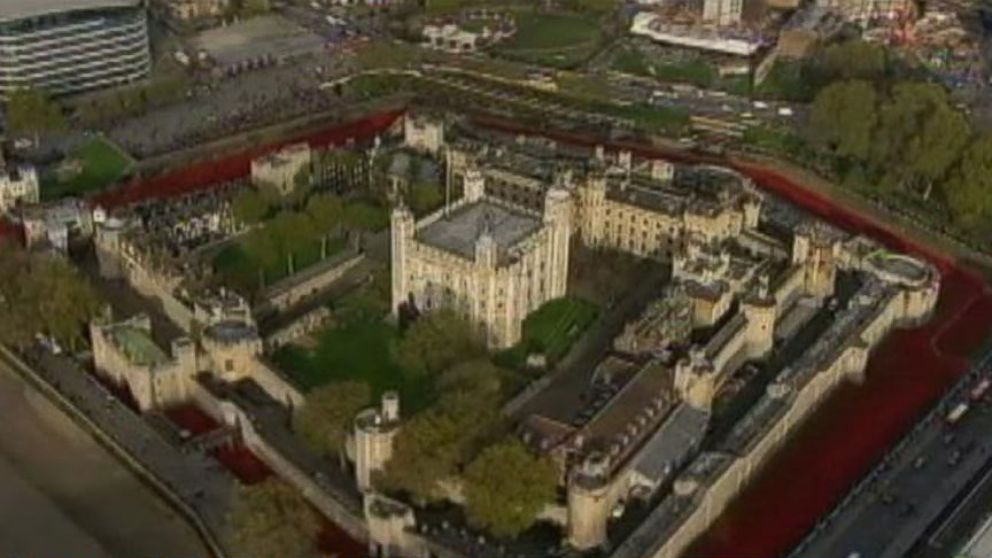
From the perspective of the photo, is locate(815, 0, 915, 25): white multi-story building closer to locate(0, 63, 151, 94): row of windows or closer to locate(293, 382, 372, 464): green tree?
locate(0, 63, 151, 94): row of windows

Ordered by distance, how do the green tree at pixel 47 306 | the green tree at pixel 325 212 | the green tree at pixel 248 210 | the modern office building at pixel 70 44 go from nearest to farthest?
1. the green tree at pixel 47 306
2. the green tree at pixel 325 212
3. the green tree at pixel 248 210
4. the modern office building at pixel 70 44

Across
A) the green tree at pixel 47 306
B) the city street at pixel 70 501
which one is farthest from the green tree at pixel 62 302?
the city street at pixel 70 501

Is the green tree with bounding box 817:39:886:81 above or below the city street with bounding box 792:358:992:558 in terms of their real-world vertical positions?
above

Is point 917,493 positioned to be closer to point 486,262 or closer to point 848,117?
point 486,262

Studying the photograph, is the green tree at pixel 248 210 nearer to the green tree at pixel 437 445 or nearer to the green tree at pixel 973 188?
the green tree at pixel 437 445

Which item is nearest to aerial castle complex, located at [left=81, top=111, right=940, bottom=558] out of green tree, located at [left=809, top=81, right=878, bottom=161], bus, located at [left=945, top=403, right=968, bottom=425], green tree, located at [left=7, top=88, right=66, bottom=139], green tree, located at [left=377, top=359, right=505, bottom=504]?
green tree, located at [left=377, top=359, right=505, bottom=504]

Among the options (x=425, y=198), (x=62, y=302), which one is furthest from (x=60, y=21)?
(x=62, y=302)
